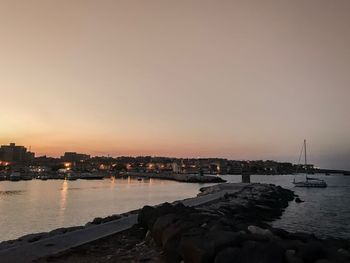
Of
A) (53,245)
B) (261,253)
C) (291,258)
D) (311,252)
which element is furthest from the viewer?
(53,245)

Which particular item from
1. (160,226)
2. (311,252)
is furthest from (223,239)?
(160,226)

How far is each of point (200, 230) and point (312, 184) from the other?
352ft

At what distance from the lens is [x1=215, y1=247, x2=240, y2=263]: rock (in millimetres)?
9156

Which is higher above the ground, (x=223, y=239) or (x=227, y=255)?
(x=223, y=239)

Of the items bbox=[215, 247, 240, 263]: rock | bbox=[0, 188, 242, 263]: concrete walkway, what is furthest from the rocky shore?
bbox=[0, 188, 242, 263]: concrete walkway

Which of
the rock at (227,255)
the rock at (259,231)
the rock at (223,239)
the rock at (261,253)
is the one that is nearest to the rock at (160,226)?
the rock at (259,231)

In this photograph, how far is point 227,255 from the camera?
9289mm

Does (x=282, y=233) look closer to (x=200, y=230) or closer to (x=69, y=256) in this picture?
(x=200, y=230)

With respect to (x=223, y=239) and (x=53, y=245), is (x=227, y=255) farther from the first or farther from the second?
(x=53, y=245)

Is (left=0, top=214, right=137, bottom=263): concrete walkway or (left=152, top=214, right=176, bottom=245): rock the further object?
(left=152, top=214, right=176, bottom=245): rock

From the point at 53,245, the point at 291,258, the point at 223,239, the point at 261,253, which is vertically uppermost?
the point at 223,239

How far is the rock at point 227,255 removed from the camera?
9156 mm

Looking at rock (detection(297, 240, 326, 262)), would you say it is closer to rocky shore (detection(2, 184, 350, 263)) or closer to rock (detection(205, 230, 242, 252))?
rocky shore (detection(2, 184, 350, 263))

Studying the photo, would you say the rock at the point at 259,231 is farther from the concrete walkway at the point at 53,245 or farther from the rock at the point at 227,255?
the concrete walkway at the point at 53,245
